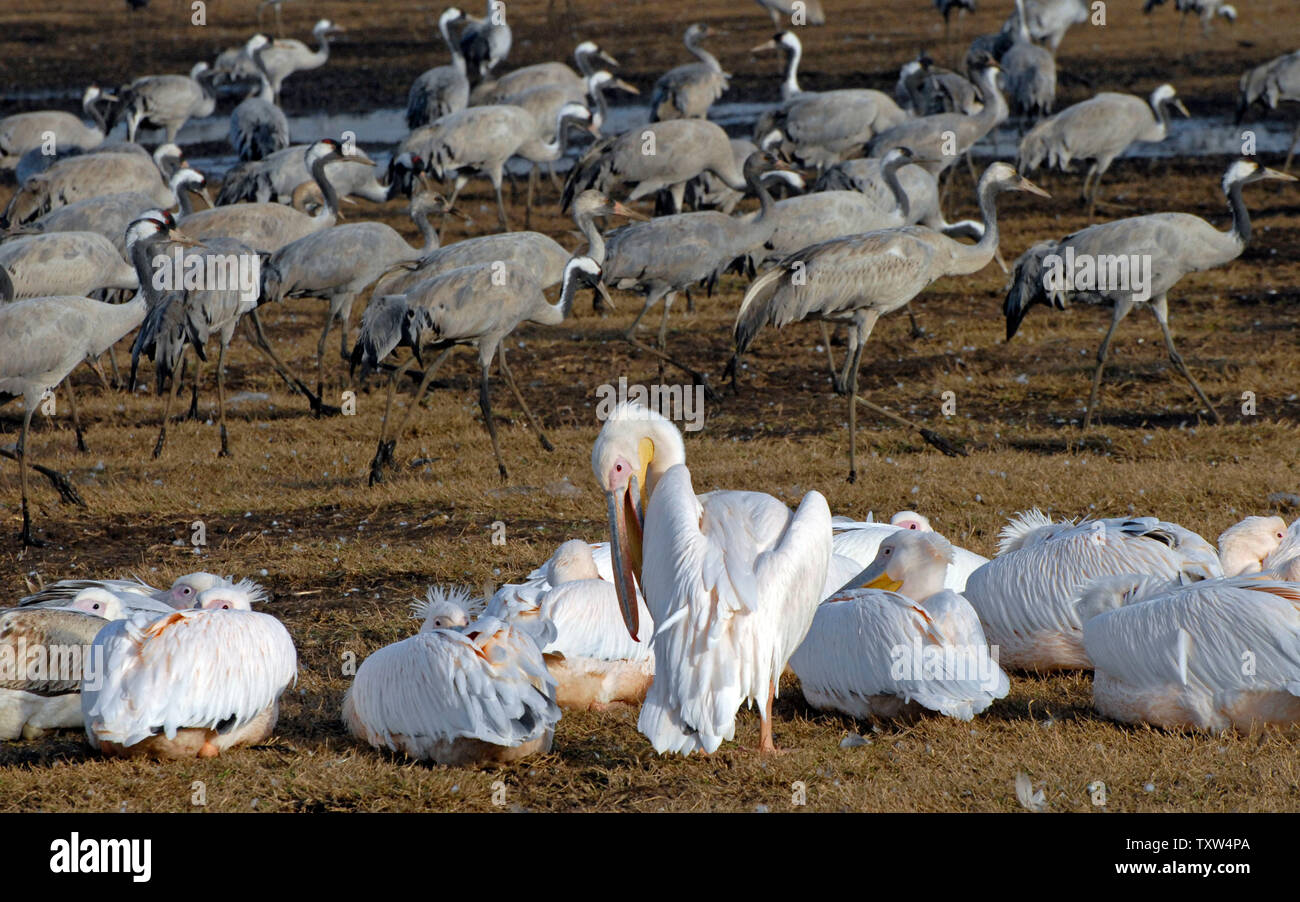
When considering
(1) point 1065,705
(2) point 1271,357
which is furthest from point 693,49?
(1) point 1065,705

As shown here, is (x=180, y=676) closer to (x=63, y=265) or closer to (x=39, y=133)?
(x=63, y=265)

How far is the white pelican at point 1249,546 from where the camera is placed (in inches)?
225

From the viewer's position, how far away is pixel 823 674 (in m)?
5.13

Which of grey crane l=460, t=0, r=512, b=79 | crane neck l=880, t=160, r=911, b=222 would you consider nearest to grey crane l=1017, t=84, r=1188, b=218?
crane neck l=880, t=160, r=911, b=222

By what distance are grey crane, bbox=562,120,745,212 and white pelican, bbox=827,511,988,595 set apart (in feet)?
25.8

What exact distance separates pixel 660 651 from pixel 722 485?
3869 mm

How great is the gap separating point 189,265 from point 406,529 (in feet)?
10.0

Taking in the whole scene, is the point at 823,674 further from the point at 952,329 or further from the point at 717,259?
the point at 952,329

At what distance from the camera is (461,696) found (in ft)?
15.0

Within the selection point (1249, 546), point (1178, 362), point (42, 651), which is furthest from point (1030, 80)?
point (42, 651)

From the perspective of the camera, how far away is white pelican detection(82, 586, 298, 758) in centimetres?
462

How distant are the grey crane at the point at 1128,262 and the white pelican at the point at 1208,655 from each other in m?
4.63

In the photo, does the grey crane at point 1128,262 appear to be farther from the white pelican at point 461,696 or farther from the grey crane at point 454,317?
the white pelican at point 461,696

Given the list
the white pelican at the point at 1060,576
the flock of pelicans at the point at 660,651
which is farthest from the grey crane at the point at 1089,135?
the flock of pelicans at the point at 660,651
